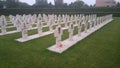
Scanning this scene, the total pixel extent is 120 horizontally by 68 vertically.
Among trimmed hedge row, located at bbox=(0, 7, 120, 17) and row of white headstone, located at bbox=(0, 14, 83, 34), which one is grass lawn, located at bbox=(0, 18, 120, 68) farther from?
trimmed hedge row, located at bbox=(0, 7, 120, 17)

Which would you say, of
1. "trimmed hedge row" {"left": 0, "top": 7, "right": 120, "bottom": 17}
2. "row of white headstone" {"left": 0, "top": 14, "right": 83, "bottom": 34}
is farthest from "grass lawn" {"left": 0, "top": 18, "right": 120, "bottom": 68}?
"trimmed hedge row" {"left": 0, "top": 7, "right": 120, "bottom": 17}

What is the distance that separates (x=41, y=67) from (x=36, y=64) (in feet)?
1.01

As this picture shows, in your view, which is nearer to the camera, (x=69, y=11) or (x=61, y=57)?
(x=61, y=57)

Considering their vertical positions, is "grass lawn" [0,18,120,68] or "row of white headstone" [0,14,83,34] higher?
"row of white headstone" [0,14,83,34]

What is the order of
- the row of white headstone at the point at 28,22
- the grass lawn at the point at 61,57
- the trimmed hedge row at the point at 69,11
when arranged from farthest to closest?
the trimmed hedge row at the point at 69,11 < the row of white headstone at the point at 28,22 < the grass lawn at the point at 61,57

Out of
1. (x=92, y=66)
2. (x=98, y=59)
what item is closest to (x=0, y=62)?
(x=92, y=66)

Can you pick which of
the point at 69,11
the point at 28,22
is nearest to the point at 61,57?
the point at 28,22

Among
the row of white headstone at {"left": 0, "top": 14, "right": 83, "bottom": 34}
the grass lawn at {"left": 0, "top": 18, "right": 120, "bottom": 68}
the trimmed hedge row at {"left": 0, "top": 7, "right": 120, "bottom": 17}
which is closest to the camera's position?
the grass lawn at {"left": 0, "top": 18, "right": 120, "bottom": 68}

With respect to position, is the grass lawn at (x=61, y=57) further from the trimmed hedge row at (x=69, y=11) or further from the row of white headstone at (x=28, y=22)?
the trimmed hedge row at (x=69, y=11)

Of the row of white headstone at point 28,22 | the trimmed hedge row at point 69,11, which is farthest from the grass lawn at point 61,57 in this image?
the trimmed hedge row at point 69,11

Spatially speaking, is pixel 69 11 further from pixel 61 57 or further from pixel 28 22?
pixel 61 57

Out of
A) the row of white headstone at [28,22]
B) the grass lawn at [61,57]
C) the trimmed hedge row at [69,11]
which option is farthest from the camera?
the trimmed hedge row at [69,11]

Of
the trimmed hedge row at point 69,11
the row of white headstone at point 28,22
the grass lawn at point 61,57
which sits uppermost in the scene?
the trimmed hedge row at point 69,11

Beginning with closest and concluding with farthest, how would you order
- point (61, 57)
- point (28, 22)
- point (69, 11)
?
point (61, 57) < point (28, 22) < point (69, 11)
